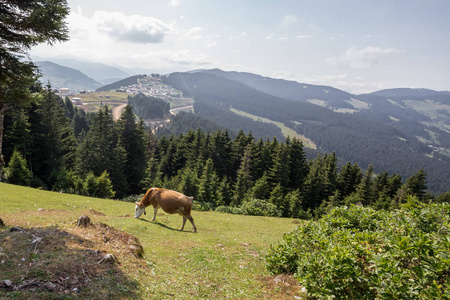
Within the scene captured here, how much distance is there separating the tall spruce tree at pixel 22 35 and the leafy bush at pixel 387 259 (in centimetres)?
1378

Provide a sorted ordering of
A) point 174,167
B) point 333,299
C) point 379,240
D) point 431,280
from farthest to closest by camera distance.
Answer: point 174,167
point 379,240
point 333,299
point 431,280

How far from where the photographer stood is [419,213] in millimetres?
6492

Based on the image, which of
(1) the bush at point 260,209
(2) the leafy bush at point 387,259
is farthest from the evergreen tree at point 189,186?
(2) the leafy bush at point 387,259

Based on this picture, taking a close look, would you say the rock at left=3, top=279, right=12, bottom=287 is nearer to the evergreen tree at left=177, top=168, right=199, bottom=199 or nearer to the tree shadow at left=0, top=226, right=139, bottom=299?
the tree shadow at left=0, top=226, right=139, bottom=299

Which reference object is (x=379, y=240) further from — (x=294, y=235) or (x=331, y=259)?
(x=294, y=235)

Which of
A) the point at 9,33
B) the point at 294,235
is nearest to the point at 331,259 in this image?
the point at 294,235

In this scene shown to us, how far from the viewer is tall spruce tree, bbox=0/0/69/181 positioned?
991 centimetres

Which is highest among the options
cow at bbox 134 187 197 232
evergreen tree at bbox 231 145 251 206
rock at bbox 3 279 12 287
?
rock at bbox 3 279 12 287

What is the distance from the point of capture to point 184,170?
56.0 metres

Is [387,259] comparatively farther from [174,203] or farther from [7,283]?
[174,203]

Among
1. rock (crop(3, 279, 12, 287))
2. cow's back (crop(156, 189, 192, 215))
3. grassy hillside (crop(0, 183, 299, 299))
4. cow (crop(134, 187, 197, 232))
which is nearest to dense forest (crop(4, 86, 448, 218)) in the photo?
cow (crop(134, 187, 197, 232))

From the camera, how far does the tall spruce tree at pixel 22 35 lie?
9.91m

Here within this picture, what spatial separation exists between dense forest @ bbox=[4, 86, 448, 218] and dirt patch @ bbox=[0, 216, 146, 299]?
30.4 meters

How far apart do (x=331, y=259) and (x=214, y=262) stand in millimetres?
6830
